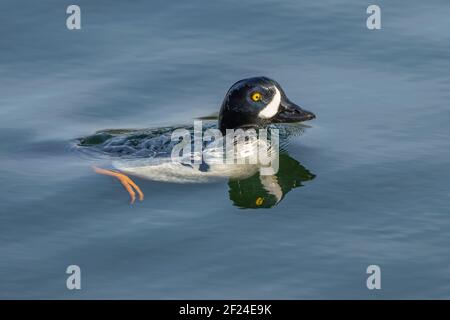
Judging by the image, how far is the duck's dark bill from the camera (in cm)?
1483

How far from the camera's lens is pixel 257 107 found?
14805 mm

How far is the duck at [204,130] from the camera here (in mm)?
14219

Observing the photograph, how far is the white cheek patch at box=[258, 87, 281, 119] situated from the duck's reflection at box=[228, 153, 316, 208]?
0.59 meters

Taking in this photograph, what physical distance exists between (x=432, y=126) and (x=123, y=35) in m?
4.35

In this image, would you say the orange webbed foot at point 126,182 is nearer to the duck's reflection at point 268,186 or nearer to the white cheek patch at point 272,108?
the duck's reflection at point 268,186

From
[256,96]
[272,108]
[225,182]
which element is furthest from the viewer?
[272,108]

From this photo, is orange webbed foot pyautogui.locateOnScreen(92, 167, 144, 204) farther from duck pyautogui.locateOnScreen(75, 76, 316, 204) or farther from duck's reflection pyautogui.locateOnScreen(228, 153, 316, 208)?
duck's reflection pyautogui.locateOnScreen(228, 153, 316, 208)

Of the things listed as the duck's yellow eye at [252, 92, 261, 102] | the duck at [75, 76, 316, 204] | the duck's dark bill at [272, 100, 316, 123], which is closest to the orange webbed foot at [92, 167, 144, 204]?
the duck at [75, 76, 316, 204]

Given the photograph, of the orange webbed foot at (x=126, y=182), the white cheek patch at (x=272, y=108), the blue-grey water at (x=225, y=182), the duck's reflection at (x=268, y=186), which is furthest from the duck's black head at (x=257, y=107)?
the orange webbed foot at (x=126, y=182)

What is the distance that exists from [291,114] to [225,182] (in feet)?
4.37

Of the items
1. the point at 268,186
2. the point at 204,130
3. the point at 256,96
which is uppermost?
the point at 256,96

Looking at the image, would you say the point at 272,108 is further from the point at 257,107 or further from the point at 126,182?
the point at 126,182

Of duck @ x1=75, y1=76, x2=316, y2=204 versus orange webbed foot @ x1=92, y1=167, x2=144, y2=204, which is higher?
duck @ x1=75, y1=76, x2=316, y2=204

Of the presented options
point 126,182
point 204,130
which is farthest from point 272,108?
point 126,182
